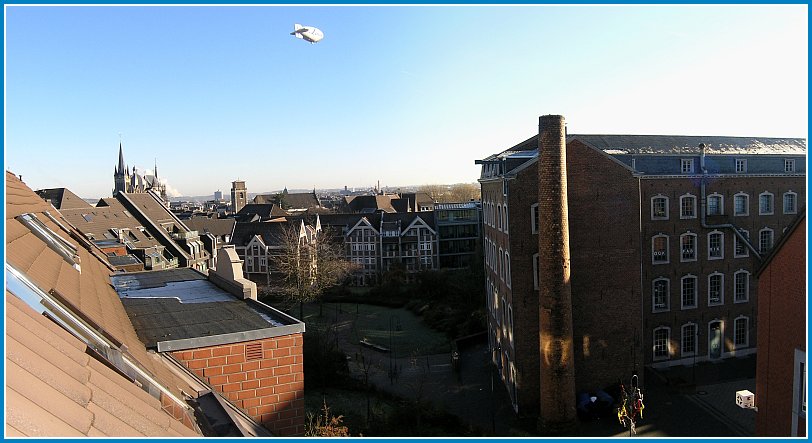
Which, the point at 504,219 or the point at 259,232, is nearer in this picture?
the point at 504,219

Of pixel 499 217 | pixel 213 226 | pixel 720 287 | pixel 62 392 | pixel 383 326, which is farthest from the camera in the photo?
pixel 213 226

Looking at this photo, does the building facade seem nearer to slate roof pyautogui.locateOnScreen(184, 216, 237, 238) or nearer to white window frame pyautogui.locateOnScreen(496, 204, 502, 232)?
slate roof pyautogui.locateOnScreen(184, 216, 237, 238)

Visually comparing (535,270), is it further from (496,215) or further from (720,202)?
(720,202)

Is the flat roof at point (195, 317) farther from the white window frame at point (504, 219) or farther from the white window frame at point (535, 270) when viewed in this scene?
the white window frame at point (535, 270)

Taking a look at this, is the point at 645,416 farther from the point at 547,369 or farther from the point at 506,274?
the point at 506,274

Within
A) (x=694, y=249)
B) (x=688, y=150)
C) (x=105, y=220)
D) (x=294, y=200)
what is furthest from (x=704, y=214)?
(x=294, y=200)

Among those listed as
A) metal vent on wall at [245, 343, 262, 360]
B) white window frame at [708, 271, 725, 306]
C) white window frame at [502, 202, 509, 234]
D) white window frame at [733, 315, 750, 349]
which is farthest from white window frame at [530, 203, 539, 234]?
metal vent on wall at [245, 343, 262, 360]

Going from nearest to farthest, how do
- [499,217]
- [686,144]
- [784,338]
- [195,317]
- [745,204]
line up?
[784,338] < [195,317] < [499,217] < [745,204] < [686,144]
